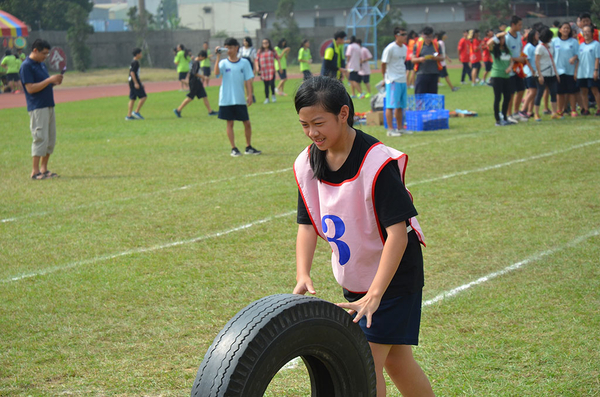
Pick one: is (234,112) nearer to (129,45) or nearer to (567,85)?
Result: (567,85)

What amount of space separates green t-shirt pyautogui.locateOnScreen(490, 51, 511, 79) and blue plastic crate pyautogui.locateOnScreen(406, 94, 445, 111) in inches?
60.3

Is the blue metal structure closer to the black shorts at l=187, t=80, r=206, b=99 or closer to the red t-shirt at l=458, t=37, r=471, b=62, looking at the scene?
the red t-shirt at l=458, t=37, r=471, b=62

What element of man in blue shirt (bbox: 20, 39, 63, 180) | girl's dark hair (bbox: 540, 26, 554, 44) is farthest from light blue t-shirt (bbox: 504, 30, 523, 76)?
man in blue shirt (bbox: 20, 39, 63, 180)

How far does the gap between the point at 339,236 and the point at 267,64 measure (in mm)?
19809

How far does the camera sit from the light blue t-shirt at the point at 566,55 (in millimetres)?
14375

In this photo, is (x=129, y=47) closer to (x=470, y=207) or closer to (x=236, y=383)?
(x=470, y=207)

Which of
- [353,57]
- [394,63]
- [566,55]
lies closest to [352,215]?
[394,63]

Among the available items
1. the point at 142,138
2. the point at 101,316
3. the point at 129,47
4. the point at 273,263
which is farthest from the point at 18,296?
the point at 129,47

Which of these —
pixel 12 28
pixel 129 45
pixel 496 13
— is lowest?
pixel 129 45

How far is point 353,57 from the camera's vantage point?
69.5 feet

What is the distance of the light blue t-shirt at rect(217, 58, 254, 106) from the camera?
11.4 m

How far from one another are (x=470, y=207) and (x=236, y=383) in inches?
226

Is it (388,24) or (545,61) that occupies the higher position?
(388,24)

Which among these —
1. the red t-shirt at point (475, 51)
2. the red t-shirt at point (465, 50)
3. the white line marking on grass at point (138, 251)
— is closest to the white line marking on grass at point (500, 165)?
the white line marking on grass at point (138, 251)
